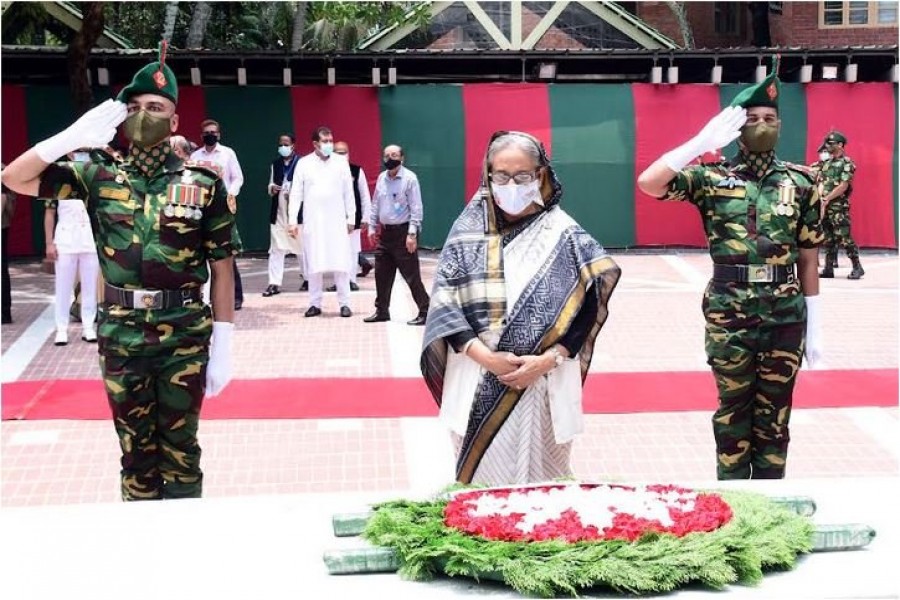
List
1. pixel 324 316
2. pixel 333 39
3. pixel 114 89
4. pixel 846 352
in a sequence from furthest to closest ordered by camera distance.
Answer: pixel 333 39
pixel 114 89
pixel 324 316
pixel 846 352

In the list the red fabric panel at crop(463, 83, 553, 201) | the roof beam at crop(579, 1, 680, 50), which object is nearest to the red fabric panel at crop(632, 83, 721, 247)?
the red fabric panel at crop(463, 83, 553, 201)

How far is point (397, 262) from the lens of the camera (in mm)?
10891

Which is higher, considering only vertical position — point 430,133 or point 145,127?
point 430,133

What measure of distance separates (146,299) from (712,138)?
2.36 meters

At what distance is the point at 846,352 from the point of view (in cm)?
963

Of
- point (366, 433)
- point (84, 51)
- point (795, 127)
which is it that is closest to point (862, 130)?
point (795, 127)

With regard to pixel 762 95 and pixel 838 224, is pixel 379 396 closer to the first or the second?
pixel 762 95

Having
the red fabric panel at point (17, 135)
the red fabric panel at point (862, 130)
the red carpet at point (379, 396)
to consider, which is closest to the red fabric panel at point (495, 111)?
the red fabric panel at point (862, 130)

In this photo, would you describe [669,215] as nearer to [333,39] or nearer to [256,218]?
[256,218]

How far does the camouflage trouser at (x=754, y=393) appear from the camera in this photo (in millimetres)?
5098

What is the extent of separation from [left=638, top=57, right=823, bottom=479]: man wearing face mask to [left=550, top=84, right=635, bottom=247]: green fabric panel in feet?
40.5

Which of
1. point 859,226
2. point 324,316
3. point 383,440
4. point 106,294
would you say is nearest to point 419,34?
point 859,226

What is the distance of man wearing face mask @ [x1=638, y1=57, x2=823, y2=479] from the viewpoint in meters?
5.07

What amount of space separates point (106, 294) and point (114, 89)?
13.3m
